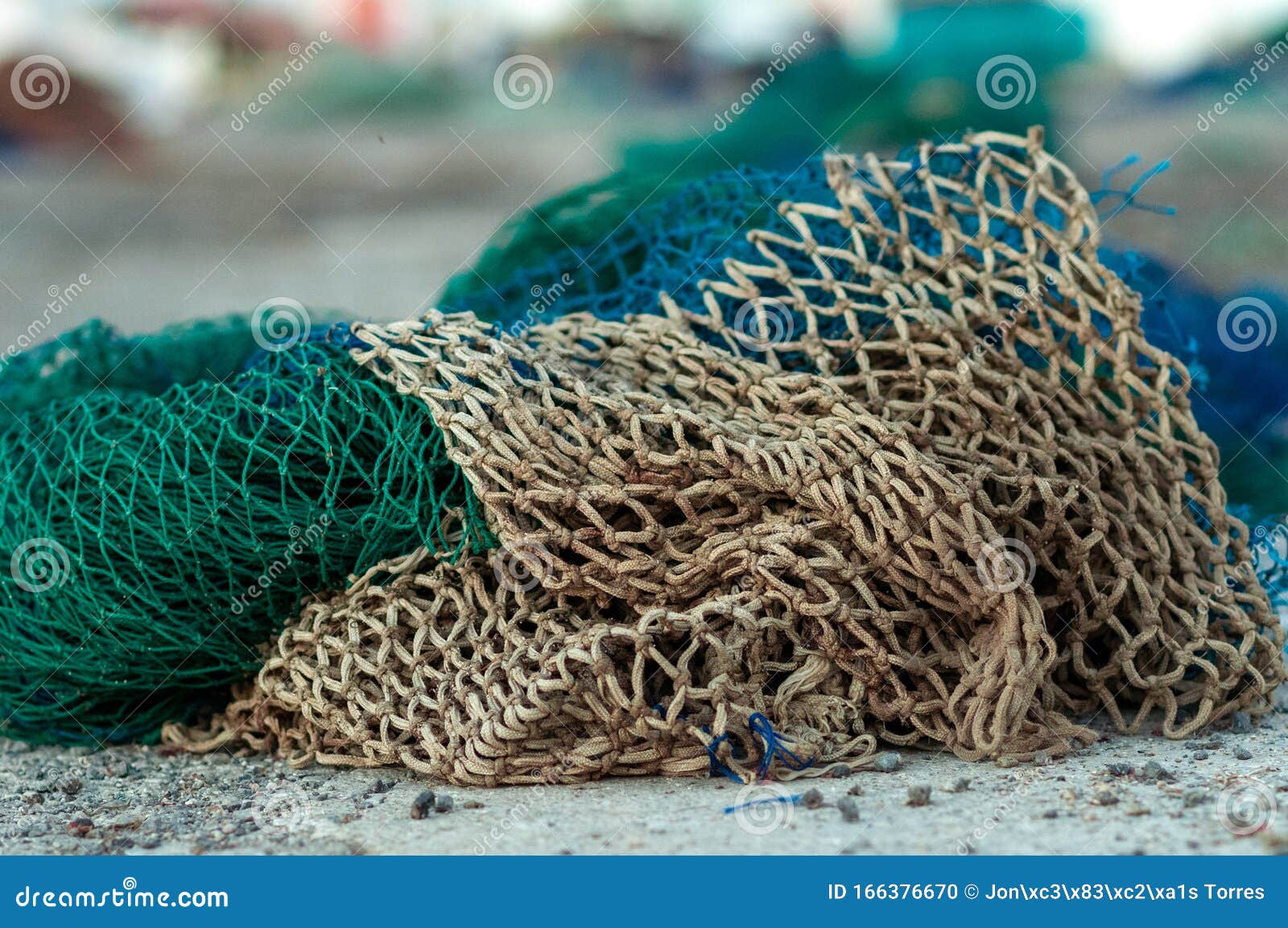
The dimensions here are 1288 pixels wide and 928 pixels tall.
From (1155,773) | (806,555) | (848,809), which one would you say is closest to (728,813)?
(848,809)

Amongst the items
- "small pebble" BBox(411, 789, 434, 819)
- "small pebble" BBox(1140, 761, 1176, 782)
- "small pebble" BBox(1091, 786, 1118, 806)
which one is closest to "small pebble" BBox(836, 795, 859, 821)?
"small pebble" BBox(1091, 786, 1118, 806)

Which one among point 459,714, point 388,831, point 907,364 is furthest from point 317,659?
point 907,364

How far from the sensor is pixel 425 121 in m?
12.5

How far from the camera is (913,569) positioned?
207 centimetres

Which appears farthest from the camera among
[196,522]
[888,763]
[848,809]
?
[196,522]

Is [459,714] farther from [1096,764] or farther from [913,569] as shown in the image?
[1096,764]

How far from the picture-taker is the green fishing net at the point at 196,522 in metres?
2.28

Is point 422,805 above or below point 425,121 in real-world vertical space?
below

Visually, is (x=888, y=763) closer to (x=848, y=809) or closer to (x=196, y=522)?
(x=848, y=809)

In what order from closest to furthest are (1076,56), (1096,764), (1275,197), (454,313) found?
(1096,764), (454,313), (1275,197), (1076,56)

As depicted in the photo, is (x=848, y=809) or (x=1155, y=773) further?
(x=1155, y=773)

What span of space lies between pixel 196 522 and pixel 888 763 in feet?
4.05

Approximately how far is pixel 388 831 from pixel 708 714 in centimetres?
51

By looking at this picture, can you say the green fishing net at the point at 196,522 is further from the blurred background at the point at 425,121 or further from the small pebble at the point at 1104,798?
the blurred background at the point at 425,121
